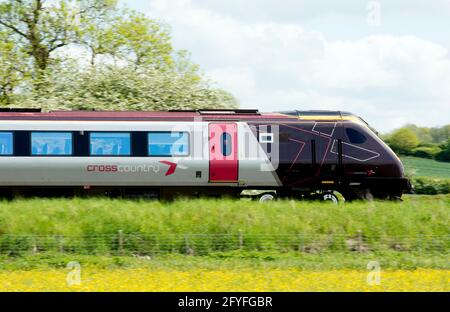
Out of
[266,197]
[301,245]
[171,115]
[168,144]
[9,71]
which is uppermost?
[9,71]

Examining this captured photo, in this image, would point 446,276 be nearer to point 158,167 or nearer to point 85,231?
point 85,231

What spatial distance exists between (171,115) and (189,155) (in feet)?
5.19

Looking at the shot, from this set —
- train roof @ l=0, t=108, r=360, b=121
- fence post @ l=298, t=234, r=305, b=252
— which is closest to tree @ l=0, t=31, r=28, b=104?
train roof @ l=0, t=108, r=360, b=121

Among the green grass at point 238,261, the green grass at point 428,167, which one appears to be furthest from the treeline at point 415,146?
the green grass at point 238,261

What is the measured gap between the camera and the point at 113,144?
25.4 meters

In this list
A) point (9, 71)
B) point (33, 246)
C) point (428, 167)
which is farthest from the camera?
point (428, 167)

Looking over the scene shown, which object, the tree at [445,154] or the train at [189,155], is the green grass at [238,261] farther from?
the tree at [445,154]

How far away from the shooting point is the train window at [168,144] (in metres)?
25.5

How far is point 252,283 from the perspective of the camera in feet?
51.7

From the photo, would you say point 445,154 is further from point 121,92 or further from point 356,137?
point 356,137

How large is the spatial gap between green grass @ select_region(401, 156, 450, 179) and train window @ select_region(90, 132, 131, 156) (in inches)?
1113

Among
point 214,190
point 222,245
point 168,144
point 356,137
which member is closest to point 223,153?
point 214,190

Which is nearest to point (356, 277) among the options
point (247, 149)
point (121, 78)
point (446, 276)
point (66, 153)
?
point (446, 276)

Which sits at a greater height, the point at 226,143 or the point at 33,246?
the point at 226,143
